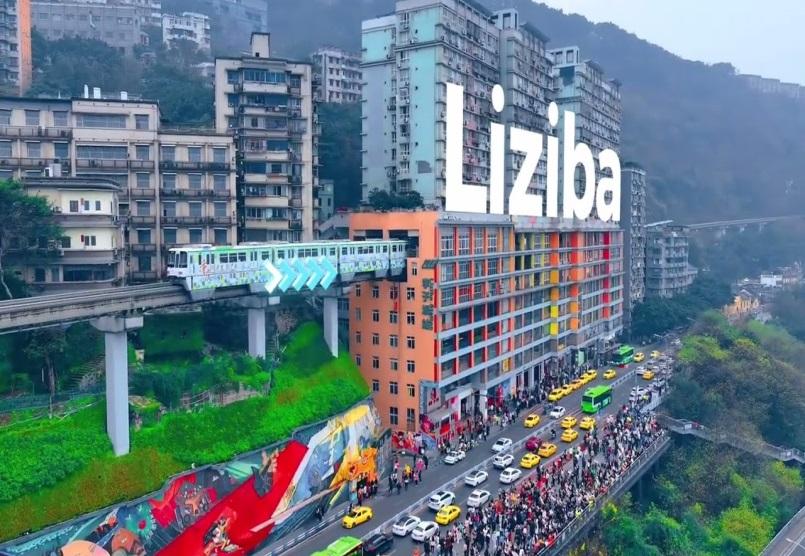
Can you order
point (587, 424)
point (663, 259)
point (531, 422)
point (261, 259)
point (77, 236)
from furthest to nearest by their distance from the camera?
point (663, 259), point (531, 422), point (587, 424), point (77, 236), point (261, 259)

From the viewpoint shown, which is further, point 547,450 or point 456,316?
point 456,316

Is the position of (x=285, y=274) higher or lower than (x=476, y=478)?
higher

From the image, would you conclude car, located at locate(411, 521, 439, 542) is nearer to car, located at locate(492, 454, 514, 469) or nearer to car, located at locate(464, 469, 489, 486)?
car, located at locate(464, 469, 489, 486)

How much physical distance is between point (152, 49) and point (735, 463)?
69016 millimetres

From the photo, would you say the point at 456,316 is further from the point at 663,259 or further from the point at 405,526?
the point at 663,259

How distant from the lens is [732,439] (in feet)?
143

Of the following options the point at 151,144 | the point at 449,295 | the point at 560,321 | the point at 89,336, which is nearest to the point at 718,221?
the point at 560,321

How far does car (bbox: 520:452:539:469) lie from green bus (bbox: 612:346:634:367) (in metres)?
28.6

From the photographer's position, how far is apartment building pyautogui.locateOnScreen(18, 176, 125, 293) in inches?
1280

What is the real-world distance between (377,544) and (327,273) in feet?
43.9

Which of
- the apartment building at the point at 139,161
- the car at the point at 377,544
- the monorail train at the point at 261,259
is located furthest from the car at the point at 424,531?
the apartment building at the point at 139,161

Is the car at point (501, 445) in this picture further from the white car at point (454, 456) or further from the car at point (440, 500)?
the car at point (440, 500)

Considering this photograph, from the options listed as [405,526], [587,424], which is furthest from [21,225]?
[587,424]

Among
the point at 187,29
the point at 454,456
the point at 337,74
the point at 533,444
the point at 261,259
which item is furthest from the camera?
the point at 187,29
